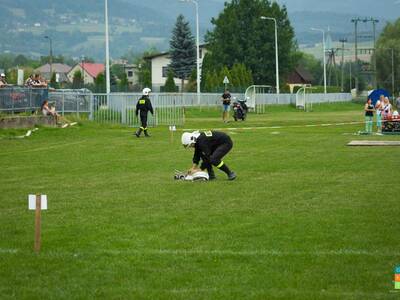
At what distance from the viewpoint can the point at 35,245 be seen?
1118cm

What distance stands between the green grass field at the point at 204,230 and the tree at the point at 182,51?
97.0m

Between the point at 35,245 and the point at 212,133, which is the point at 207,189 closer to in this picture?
the point at 212,133

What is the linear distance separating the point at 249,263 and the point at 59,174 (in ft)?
36.2

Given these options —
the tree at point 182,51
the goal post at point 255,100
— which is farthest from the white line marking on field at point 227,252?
the tree at point 182,51

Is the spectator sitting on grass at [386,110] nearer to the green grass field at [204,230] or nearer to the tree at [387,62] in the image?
the green grass field at [204,230]

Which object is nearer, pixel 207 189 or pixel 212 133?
pixel 207 189

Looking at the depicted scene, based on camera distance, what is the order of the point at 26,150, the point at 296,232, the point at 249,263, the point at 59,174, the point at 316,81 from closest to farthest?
the point at 249,263
the point at 296,232
the point at 59,174
the point at 26,150
the point at 316,81

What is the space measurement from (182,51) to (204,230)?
361ft

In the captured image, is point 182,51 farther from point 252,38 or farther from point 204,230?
point 204,230

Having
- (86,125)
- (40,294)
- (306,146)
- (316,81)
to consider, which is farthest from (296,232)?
(316,81)

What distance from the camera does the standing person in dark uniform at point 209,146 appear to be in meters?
18.5

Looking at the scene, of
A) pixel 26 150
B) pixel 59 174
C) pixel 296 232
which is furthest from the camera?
pixel 26 150

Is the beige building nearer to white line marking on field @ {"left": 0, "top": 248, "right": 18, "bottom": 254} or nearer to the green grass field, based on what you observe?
the green grass field

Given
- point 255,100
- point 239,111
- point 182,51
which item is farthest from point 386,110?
point 182,51
